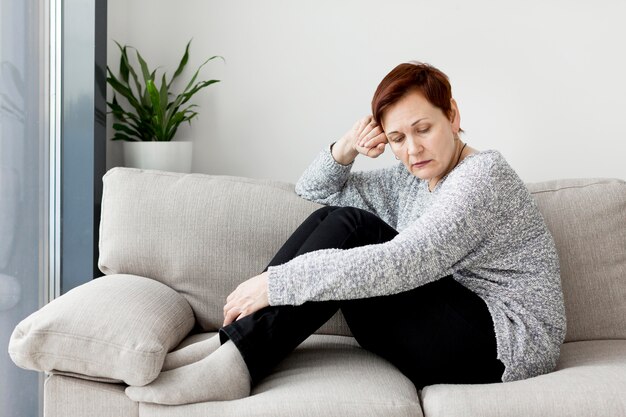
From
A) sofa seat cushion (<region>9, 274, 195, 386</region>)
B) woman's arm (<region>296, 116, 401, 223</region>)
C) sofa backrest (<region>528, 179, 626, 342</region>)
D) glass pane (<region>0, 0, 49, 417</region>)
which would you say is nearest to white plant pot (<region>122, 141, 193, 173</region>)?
glass pane (<region>0, 0, 49, 417</region>)

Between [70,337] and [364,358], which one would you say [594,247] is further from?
[70,337]

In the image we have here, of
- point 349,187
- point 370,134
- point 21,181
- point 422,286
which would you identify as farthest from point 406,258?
point 21,181

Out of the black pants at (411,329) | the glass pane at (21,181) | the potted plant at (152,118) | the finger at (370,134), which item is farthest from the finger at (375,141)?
the glass pane at (21,181)

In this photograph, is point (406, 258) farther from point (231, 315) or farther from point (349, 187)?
point (349, 187)

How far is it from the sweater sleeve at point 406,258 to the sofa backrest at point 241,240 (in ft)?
1.57

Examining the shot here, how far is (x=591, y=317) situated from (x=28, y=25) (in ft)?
5.94

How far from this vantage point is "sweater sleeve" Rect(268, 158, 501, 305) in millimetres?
1663

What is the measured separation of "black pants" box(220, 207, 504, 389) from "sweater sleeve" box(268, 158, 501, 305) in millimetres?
71

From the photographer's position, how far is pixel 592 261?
2156 mm

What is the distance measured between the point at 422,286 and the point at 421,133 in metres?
0.37

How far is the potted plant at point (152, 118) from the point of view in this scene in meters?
2.71

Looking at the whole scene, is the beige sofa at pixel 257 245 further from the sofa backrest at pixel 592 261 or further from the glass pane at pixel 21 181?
the glass pane at pixel 21 181

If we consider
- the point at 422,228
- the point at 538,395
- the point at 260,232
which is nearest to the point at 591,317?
the point at 538,395

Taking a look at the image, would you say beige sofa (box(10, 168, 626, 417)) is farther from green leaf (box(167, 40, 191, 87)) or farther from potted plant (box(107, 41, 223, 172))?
green leaf (box(167, 40, 191, 87))
